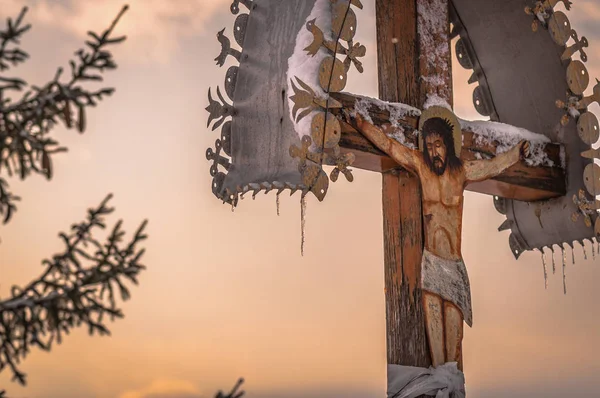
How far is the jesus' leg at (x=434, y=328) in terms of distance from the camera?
161 inches

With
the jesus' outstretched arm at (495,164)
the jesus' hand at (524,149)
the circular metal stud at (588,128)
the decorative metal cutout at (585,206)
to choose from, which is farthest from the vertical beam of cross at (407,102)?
the decorative metal cutout at (585,206)

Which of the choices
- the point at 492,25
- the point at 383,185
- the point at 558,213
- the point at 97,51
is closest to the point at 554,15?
the point at 492,25

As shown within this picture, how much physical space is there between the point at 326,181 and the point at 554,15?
207 centimetres

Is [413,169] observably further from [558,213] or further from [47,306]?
[47,306]

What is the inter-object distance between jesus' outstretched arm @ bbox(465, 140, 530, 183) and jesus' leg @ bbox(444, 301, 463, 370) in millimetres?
730

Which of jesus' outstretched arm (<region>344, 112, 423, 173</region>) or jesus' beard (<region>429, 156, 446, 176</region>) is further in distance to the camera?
jesus' beard (<region>429, 156, 446, 176</region>)

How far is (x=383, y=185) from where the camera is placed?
4.39m

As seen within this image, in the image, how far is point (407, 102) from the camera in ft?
14.6

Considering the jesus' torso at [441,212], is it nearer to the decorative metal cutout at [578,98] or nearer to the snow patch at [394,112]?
the snow patch at [394,112]

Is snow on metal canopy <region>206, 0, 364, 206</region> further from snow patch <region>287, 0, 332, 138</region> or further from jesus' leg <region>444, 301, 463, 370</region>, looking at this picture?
jesus' leg <region>444, 301, 463, 370</region>

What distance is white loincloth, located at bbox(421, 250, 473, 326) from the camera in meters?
4.11

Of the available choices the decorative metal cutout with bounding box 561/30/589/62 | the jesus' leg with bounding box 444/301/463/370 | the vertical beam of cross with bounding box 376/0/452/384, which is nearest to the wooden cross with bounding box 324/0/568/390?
the vertical beam of cross with bounding box 376/0/452/384

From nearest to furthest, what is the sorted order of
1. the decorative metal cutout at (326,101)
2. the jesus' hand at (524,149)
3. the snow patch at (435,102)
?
the decorative metal cutout at (326,101) < the snow patch at (435,102) < the jesus' hand at (524,149)

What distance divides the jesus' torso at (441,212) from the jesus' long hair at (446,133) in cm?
6
